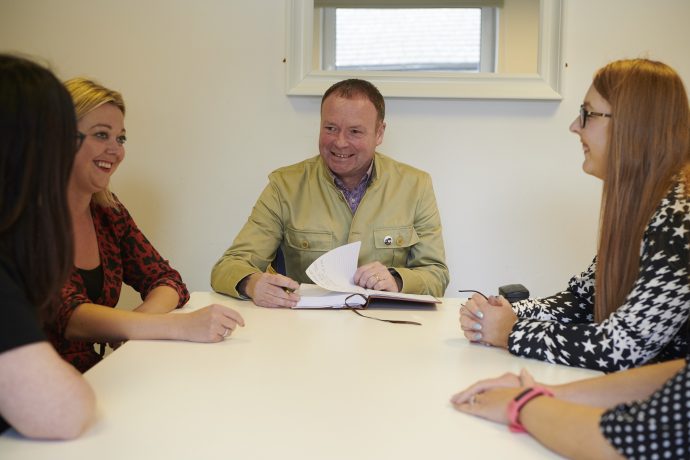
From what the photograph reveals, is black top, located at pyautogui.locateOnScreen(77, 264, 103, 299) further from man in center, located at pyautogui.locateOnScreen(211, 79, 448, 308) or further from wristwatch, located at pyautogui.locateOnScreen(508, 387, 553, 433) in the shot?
wristwatch, located at pyautogui.locateOnScreen(508, 387, 553, 433)

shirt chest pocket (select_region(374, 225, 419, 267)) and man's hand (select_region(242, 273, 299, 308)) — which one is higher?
shirt chest pocket (select_region(374, 225, 419, 267))

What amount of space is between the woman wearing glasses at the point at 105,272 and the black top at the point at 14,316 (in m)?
0.57

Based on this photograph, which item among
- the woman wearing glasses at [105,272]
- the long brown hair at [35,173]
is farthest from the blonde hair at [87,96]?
the long brown hair at [35,173]

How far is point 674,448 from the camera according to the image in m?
0.86

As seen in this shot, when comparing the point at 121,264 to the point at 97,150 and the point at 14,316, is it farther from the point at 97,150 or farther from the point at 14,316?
the point at 14,316

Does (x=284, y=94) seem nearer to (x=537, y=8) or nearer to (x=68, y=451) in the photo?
(x=537, y=8)

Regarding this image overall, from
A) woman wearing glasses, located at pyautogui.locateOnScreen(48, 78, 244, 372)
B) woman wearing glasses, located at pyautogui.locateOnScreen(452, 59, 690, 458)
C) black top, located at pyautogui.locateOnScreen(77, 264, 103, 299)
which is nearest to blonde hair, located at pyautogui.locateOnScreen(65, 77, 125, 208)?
woman wearing glasses, located at pyautogui.locateOnScreen(48, 78, 244, 372)

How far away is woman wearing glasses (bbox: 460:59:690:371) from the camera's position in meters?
1.23

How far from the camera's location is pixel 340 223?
2.36 metres

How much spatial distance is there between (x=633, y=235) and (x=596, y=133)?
246mm

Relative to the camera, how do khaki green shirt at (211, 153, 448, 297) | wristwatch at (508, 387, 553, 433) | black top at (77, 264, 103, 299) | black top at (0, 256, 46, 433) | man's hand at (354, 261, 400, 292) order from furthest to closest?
1. khaki green shirt at (211, 153, 448, 297)
2. man's hand at (354, 261, 400, 292)
3. black top at (77, 264, 103, 299)
4. wristwatch at (508, 387, 553, 433)
5. black top at (0, 256, 46, 433)

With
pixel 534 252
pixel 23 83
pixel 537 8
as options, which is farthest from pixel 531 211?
pixel 23 83

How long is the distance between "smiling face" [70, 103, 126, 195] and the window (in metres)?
1.10

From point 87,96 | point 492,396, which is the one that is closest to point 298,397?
point 492,396
